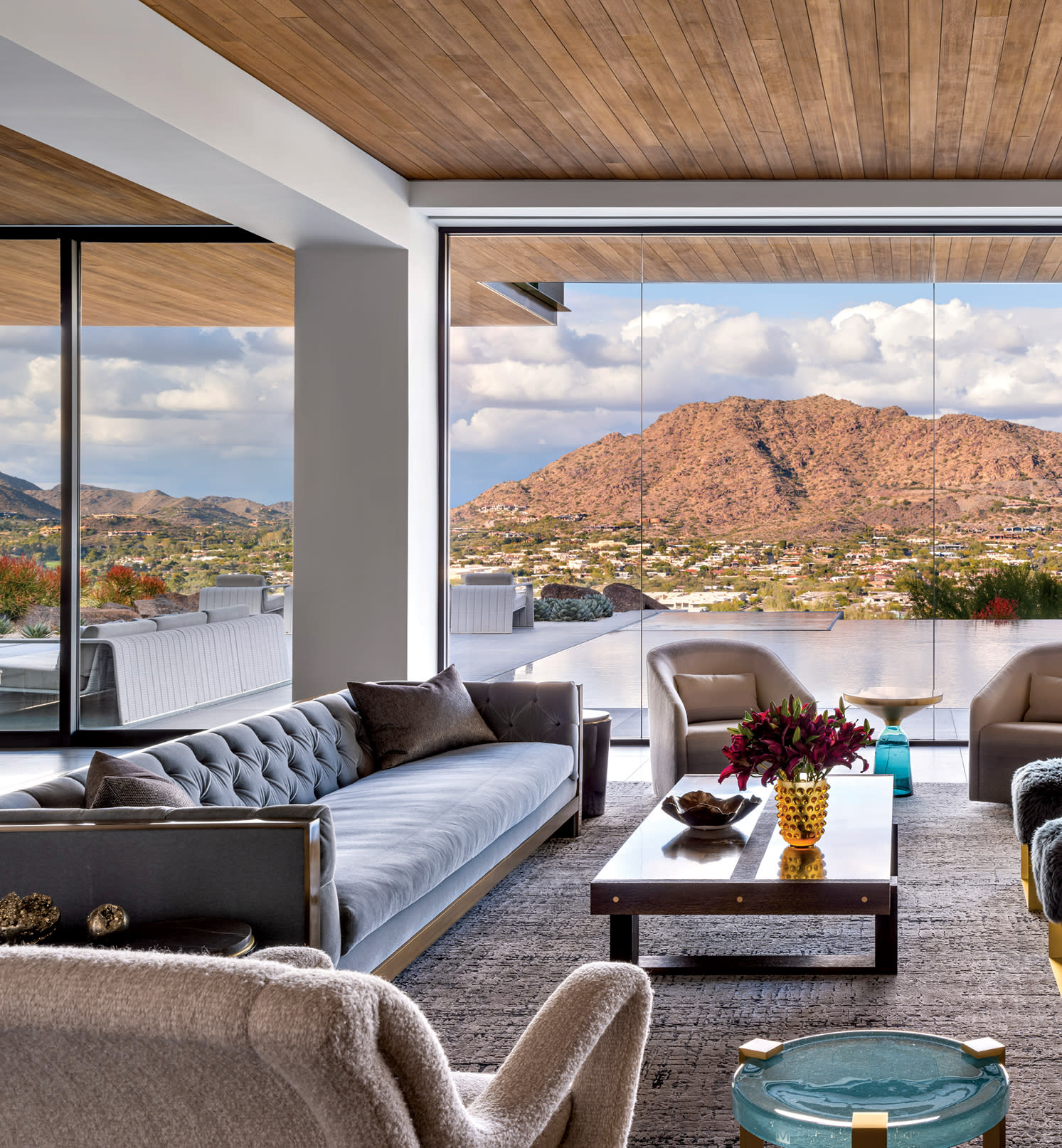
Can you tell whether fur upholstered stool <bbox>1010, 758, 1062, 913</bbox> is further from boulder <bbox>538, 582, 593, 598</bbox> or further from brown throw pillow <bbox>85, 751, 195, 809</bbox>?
boulder <bbox>538, 582, 593, 598</bbox>

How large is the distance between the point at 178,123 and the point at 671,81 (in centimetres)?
204

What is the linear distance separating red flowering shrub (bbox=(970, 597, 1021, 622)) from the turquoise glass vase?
1406 millimetres

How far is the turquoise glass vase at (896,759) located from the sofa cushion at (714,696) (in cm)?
63

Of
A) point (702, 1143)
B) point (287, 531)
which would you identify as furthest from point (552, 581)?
point (702, 1143)

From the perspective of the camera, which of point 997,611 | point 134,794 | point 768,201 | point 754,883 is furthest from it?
point 997,611

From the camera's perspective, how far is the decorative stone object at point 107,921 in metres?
2.30

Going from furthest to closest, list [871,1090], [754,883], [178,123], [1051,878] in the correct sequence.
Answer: [178,123] < [1051,878] < [754,883] < [871,1090]

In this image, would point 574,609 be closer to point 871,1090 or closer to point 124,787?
point 124,787

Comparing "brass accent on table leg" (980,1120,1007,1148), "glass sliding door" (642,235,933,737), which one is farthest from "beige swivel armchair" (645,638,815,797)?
"brass accent on table leg" (980,1120,1007,1148)

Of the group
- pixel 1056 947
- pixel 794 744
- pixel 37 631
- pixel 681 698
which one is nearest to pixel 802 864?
pixel 794 744

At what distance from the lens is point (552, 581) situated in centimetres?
680

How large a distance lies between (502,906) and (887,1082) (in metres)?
2.27

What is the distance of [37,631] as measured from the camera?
6738 mm

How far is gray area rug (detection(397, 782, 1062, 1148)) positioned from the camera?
8.46 ft
